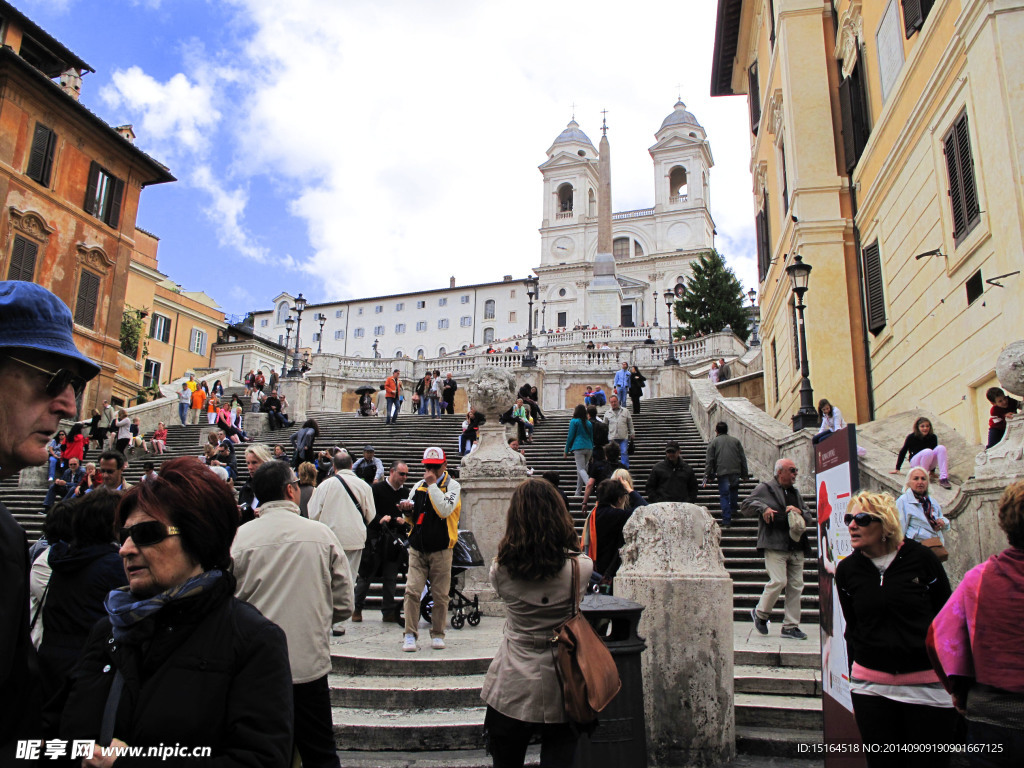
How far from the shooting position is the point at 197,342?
50.5 metres

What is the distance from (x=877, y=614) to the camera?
3.75 m

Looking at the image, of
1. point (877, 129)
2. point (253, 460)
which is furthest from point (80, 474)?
point (877, 129)

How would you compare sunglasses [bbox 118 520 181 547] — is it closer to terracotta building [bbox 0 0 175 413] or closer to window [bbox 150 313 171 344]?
terracotta building [bbox 0 0 175 413]

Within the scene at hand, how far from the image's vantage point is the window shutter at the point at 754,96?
25.4 metres

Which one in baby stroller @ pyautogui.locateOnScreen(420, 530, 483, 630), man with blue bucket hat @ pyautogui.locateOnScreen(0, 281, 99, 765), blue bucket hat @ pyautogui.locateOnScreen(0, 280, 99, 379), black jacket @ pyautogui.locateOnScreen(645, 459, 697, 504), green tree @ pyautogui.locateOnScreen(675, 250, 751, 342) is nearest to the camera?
man with blue bucket hat @ pyautogui.locateOnScreen(0, 281, 99, 765)

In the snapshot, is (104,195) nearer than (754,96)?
No

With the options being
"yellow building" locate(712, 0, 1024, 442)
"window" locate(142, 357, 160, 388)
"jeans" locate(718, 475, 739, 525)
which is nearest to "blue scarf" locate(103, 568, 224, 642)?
"yellow building" locate(712, 0, 1024, 442)

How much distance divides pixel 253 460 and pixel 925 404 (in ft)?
35.7

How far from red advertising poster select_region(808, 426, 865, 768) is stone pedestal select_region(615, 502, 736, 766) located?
0.61 metres

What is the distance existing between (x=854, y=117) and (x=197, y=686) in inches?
743

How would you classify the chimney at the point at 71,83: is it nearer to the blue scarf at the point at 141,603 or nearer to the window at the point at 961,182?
the window at the point at 961,182

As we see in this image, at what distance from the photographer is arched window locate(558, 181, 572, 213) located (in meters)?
89.7

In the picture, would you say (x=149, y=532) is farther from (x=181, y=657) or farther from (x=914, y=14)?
(x=914, y=14)

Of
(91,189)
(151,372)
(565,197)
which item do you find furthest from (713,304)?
(565,197)
